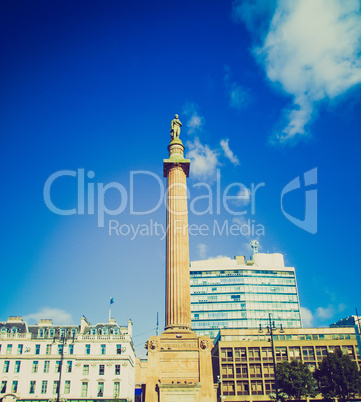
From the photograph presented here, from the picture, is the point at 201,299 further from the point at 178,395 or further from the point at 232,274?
the point at 178,395

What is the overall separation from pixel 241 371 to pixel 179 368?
46684 millimetres

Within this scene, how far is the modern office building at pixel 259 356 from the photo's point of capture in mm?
70375

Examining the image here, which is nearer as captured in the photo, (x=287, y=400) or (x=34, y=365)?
(x=287, y=400)

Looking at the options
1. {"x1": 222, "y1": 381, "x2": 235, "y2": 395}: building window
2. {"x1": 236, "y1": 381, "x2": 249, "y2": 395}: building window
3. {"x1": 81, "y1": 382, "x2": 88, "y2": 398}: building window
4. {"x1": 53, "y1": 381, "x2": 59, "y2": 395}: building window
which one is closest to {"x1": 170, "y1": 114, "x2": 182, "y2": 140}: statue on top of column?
{"x1": 81, "y1": 382, "x2": 88, "y2": 398}: building window

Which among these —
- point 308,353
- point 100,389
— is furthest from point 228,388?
point 100,389

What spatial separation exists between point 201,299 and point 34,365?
5199 centimetres

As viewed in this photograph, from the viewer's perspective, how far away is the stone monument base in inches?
1172

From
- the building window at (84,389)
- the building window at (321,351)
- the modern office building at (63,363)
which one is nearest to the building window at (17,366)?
the modern office building at (63,363)

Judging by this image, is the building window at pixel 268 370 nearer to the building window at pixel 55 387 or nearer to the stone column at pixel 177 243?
the building window at pixel 55 387

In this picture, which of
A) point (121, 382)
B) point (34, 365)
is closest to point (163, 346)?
point (121, 382)

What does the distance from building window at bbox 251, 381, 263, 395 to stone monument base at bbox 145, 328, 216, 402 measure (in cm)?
4594

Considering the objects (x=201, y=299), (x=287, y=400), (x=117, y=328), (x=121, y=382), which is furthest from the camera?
(x=201, y=299)

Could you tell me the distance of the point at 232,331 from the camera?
77.4 meters

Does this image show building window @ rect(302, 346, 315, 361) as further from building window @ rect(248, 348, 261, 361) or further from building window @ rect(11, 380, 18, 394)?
building window @ rect(11, 380, 18, 394)
